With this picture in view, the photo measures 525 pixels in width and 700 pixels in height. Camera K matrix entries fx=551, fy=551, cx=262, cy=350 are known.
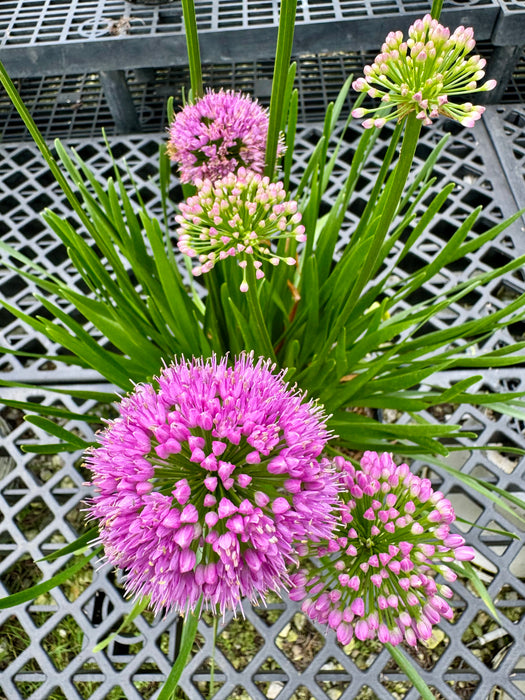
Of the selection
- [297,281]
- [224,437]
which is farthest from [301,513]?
[297,281]

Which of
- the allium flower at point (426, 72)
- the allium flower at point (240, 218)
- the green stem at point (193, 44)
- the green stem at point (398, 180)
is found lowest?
the allium flower at point (240, 218)

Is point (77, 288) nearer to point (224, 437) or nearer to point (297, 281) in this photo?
point (297, 281)

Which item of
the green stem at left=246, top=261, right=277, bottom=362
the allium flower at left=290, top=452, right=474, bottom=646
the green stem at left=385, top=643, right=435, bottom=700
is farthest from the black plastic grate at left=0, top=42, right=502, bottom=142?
A: the green stem at left=385, top=643, right=435, bottom=700

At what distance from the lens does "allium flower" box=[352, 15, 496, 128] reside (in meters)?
0.34

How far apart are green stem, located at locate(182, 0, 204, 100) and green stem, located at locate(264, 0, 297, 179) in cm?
7

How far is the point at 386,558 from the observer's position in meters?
0.45

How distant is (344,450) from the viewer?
0.87 m

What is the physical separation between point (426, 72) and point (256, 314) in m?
0.22

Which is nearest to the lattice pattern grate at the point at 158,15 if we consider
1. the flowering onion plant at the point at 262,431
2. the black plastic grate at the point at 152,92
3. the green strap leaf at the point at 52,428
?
the black plastic grate at the point at 152,92

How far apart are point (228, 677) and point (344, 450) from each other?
37 cm

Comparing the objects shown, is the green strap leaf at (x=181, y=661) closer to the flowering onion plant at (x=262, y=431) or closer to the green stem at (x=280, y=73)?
the flowering onion plant at (x=262, y=431)

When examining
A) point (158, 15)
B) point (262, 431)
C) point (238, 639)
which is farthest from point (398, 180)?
point (158, 15)

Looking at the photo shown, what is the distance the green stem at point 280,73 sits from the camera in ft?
1.23

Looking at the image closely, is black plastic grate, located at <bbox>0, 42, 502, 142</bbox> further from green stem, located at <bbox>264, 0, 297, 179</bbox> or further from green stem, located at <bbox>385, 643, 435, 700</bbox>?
green stem, located at <bbox>385, 643, 435, 700</bbox>
